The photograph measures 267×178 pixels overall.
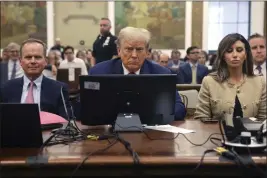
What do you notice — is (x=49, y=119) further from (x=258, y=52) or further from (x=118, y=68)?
(x=258, y=52)

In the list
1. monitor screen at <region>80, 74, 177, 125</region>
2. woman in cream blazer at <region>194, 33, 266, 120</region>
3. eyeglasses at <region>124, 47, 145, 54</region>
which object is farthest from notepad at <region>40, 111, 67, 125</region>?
woman in cream blazer at <region>194, 33, 266, 120</region>

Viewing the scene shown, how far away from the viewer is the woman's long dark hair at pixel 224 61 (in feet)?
10.0

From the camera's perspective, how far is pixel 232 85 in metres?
3.07

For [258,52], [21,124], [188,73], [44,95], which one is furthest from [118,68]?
[188,73]

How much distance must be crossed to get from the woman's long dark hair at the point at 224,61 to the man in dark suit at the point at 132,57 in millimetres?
376

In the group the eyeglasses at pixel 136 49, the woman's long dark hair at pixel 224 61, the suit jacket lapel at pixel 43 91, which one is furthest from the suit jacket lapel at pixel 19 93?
the woman's long dark hair at pixel 224 61

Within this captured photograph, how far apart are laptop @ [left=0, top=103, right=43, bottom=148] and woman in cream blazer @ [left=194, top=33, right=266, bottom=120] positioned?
1.46m

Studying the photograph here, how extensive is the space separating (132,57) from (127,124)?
901mm

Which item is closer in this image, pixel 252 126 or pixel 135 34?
pixel 252 126

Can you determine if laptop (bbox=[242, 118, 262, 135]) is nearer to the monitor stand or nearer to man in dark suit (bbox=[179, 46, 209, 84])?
the monitor stand

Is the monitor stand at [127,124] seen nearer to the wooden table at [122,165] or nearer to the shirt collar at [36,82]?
the wooden table at [122,165]

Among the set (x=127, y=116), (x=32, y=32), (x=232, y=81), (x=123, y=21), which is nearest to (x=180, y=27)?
(x=123, y=21)

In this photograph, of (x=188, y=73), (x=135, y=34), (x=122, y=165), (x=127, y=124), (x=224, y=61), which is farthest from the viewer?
(x=188, y=73)
